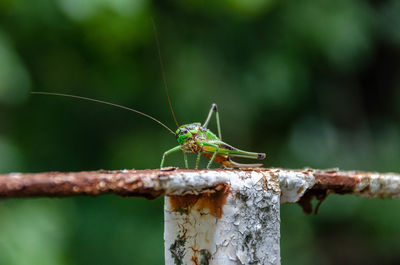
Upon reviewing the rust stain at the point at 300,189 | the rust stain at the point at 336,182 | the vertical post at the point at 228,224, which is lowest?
the vertical post at the point at 228,224

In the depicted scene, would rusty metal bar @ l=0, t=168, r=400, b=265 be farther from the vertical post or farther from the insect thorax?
the insect thorax

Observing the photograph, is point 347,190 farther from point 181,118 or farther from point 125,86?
point 125,86

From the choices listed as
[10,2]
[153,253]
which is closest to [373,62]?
[153,253]

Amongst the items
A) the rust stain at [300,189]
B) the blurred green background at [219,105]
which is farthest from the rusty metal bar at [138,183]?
the blurred green background at [219,105]

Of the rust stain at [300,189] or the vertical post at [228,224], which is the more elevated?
the rust stain at [300,189]

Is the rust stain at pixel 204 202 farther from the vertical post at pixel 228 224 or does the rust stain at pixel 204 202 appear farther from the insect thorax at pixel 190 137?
the insect thorax at pixel 190 137
